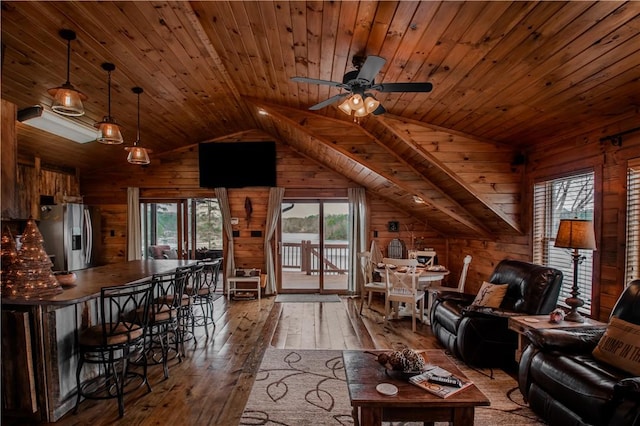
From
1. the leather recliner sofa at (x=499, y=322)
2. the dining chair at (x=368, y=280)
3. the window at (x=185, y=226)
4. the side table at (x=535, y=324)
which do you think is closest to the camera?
the side table at (x=535, y=324)

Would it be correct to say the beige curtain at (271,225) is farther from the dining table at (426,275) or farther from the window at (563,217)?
the window at (563,217)

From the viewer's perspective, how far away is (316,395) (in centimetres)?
278

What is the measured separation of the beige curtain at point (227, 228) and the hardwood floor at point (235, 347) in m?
0.62

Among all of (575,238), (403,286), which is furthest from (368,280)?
(575,238)

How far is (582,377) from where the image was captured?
205 cm

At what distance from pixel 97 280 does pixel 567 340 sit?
415cm

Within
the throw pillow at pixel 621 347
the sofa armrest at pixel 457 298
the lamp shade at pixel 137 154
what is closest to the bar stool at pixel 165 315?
the lamp shade at pixel 137 154

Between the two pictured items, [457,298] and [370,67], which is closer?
[370,67]

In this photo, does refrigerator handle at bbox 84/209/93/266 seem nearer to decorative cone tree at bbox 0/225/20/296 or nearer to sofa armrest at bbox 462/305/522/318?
decorative cone tree at bbox 0/225/20/296

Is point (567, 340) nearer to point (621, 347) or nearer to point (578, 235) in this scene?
point (621, 347)

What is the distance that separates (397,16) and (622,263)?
2.88 meters

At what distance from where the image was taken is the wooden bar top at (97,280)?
2.43 metres

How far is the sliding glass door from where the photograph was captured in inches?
271

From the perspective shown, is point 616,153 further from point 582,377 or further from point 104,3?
point 104,3
